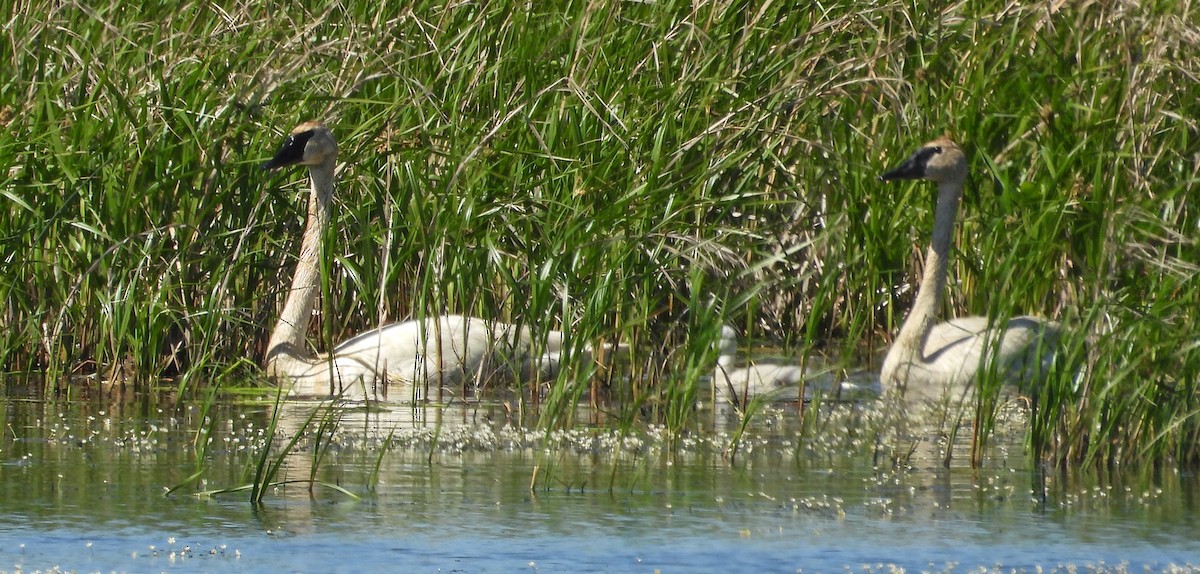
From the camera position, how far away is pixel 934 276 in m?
8.70

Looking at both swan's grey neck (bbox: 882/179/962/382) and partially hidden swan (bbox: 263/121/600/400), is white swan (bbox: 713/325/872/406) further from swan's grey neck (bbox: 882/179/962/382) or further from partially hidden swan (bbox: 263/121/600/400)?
partially hidden swan (bbox: 263/121/600/400)

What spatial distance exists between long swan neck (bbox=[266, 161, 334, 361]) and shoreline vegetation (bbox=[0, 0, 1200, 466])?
4.0 inches

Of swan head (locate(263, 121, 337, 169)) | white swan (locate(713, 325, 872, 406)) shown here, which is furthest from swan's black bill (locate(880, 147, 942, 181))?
swan head (locate(263, 121, 337, 169))

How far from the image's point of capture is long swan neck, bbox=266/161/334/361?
27.6 ft

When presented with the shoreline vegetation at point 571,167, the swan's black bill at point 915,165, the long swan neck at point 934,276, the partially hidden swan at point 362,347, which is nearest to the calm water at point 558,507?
the shoreline vegetation at point 571,167

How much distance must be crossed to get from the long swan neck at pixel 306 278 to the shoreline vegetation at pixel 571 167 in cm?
10

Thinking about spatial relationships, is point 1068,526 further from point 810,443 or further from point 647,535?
point 810,443

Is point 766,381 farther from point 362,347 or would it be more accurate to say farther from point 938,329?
point 362,347

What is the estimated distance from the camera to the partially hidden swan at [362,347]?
791 cm

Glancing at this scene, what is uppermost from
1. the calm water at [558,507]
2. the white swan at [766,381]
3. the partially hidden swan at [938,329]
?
the partially hidden swan at [938,329]

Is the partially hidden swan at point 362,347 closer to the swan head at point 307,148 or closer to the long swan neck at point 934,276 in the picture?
the swan head at point 307,148

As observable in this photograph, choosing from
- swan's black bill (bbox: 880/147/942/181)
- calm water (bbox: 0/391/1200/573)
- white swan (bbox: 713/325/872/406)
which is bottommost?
calm water (bbox: 0/391/1200/573)

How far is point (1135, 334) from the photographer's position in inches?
243

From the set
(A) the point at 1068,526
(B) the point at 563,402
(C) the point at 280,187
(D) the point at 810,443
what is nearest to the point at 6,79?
(C) the point at 280,187
